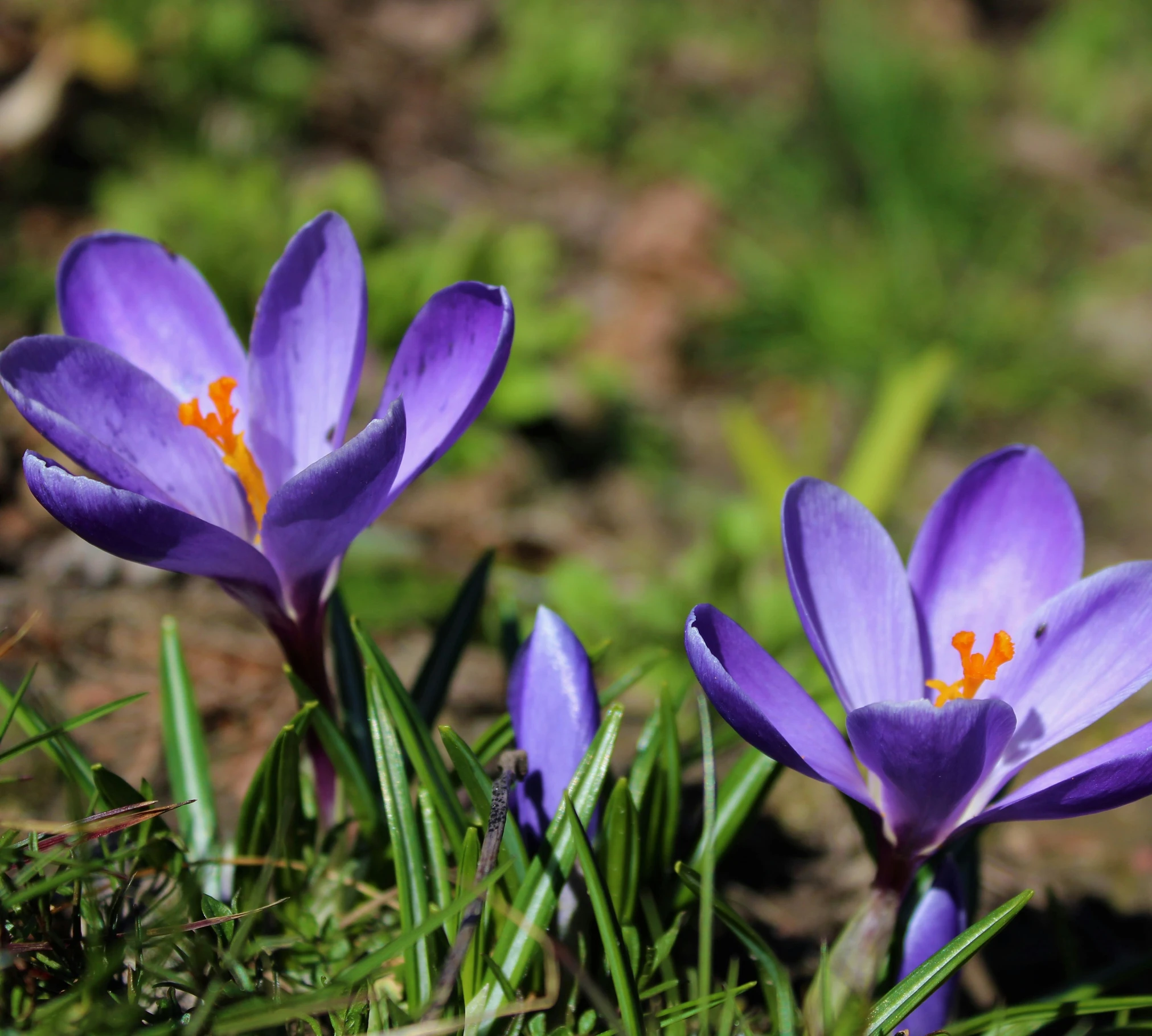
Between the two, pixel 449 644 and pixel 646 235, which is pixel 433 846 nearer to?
pixel 449 644

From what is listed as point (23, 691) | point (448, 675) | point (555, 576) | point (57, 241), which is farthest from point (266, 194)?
point (23, 691)

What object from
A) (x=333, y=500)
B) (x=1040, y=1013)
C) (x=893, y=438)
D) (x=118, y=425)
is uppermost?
(x=118, y=425)

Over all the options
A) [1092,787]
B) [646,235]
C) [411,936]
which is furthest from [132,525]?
[646,235]

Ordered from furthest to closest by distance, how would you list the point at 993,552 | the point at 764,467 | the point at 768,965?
the point at 764,467, the point at 993,552, the point at 768,965

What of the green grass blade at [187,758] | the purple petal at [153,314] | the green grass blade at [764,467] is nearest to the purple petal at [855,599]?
the purple petal at [153,314]

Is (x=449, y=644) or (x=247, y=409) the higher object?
(x=247, y=409)

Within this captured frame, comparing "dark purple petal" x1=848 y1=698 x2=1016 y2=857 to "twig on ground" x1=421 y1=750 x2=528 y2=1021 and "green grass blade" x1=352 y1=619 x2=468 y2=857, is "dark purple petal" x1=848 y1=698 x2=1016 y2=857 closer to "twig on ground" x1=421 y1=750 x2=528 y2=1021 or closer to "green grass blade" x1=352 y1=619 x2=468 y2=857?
"twig on ground" x1=421 y1=750 x2=528 y2=1021

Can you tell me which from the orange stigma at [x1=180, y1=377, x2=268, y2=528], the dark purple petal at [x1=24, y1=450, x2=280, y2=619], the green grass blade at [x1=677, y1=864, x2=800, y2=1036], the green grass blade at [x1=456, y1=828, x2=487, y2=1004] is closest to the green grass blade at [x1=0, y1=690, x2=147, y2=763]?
the dark purple petal at [x1=24, y1=450, x2=280, y2=619]
